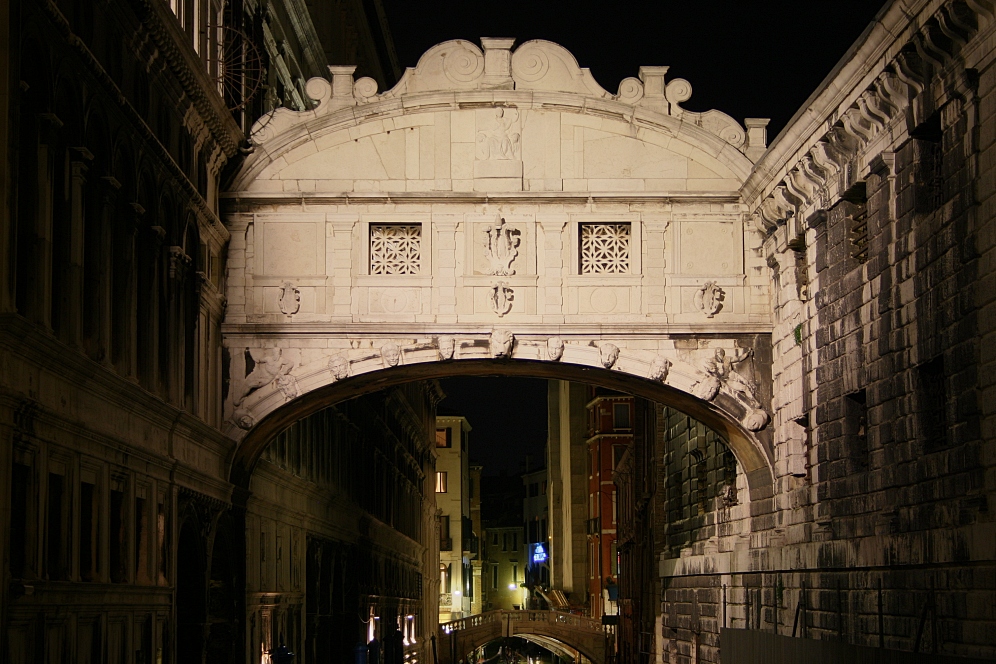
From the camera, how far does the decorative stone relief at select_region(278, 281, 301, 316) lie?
23.1 metres

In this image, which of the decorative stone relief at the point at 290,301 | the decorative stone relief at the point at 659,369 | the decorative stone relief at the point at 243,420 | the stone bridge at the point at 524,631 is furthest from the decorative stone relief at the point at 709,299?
the stone bridge at the point at 524,631

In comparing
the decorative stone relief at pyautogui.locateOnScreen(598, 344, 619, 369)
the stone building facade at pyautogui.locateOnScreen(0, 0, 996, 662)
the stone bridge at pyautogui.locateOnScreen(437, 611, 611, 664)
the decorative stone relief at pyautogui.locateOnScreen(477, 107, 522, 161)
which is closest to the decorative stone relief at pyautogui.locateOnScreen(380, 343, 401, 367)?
the stone building facade at pyautogui.locateOnScreen(0, 0, 996, 662)

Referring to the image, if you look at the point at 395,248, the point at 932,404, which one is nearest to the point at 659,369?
the point at 395,248

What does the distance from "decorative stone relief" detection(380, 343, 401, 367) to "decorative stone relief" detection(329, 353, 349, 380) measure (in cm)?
55

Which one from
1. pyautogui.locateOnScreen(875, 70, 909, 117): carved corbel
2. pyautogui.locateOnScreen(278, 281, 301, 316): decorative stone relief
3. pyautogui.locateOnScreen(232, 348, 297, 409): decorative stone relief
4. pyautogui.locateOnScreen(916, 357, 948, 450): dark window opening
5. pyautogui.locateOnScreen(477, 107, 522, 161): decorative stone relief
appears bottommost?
pyautogui.locateOnScreen(916, 357, 948, 450): dark window opening

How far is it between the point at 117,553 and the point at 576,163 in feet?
31.0

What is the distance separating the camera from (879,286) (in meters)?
18.3

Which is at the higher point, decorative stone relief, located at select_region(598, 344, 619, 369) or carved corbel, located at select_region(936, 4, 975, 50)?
carved corbel, located at select_region(936, 4, 975, 50)

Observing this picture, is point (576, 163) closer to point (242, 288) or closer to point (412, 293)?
point (412, 293)

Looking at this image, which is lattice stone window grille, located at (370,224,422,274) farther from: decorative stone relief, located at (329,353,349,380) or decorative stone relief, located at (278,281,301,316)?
decorative stone relief, located at (329,353,349,380)

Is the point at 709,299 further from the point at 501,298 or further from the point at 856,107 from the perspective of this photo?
the point at 856,107

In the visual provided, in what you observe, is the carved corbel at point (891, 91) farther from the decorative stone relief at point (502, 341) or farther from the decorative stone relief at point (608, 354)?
the decorative stone relief at point (502, 341)

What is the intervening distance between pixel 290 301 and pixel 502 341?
126 inches

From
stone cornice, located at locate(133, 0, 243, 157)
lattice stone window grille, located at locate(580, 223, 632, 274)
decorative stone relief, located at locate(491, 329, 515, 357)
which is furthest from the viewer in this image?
lattice stone window grille, located at locate(580, 223, 632, 274)
